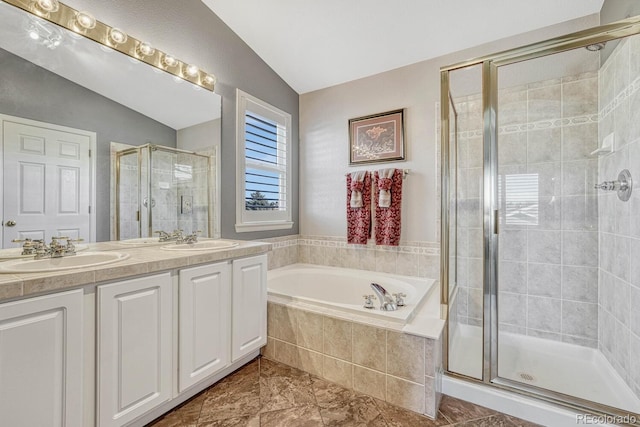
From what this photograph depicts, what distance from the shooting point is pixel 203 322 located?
166 centimetres

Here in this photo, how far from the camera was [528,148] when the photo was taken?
2.23 m

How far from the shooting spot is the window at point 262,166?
2.67m

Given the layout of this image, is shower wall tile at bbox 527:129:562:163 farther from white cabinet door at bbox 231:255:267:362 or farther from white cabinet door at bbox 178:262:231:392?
white cabinet door at bbox 178:262:231:392

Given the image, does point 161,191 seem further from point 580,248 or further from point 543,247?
point 580,248

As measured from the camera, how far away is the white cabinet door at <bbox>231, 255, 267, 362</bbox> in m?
1.86

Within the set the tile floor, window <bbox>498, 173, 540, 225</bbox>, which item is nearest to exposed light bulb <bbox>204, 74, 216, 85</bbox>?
the tile floor

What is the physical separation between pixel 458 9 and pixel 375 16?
59 centimetres

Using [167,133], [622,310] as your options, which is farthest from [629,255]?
[167,133]

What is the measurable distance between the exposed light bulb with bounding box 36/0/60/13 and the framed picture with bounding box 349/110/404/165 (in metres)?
2.25

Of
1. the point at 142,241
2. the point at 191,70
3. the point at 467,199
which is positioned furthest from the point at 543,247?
the point at 191,70

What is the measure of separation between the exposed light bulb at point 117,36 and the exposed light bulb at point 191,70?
0.43 meters

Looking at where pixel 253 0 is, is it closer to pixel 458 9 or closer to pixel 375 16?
pixel 375 16

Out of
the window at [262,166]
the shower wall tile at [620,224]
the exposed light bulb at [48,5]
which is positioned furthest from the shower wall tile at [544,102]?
the exposed light bulb at [48,5]

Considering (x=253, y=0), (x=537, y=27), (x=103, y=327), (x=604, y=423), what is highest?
(x=253, y=0)
